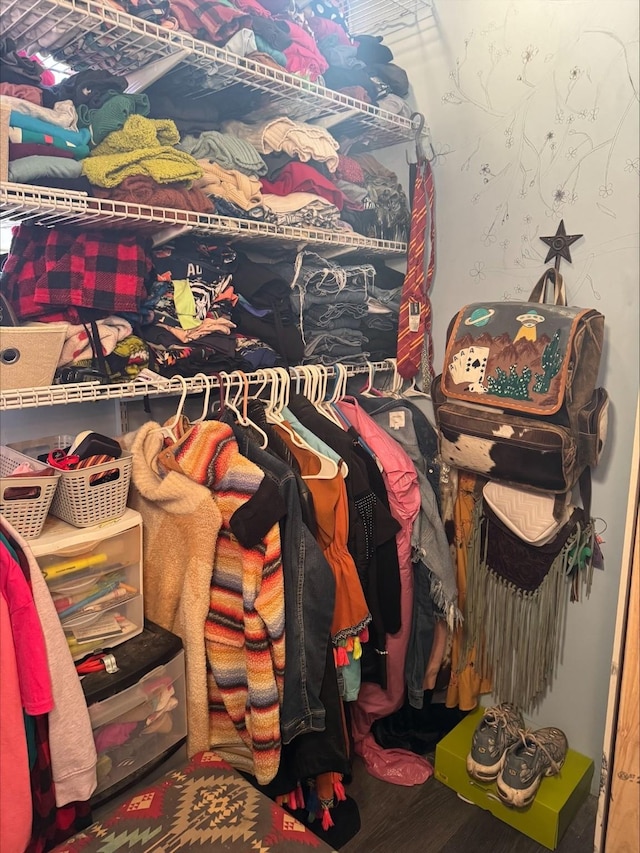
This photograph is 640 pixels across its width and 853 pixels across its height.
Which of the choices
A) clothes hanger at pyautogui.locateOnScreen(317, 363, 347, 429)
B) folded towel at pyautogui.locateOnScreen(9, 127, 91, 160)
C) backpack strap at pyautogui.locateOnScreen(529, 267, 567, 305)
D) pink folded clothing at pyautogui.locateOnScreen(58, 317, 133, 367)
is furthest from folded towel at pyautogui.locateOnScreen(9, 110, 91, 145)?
backpack strap at pyautogui.locateOnScreen(529, 267, 567, 305)

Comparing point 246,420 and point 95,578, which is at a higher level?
point 246,420

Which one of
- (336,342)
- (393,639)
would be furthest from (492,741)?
(336,342)

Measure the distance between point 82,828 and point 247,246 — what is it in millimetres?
1504

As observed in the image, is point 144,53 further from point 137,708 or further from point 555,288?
point 137,708

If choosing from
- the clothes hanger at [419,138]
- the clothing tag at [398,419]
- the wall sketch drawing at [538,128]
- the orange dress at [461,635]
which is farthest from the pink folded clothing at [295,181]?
the orange dress at [461,635]

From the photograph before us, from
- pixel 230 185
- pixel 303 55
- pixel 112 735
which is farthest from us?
pixel 303 55

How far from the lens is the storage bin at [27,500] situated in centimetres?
125

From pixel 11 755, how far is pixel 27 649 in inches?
7.5

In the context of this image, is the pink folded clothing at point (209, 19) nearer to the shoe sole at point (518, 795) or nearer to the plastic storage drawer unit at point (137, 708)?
the plastic storage drawer unit at point (137, 708)

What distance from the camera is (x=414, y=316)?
6.64ft

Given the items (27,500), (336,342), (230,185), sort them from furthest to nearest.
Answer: (336,342)
(230,185)
(27,500)

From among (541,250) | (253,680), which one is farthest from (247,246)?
(253,680)

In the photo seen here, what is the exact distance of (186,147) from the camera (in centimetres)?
157

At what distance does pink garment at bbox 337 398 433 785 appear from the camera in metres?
1.80
